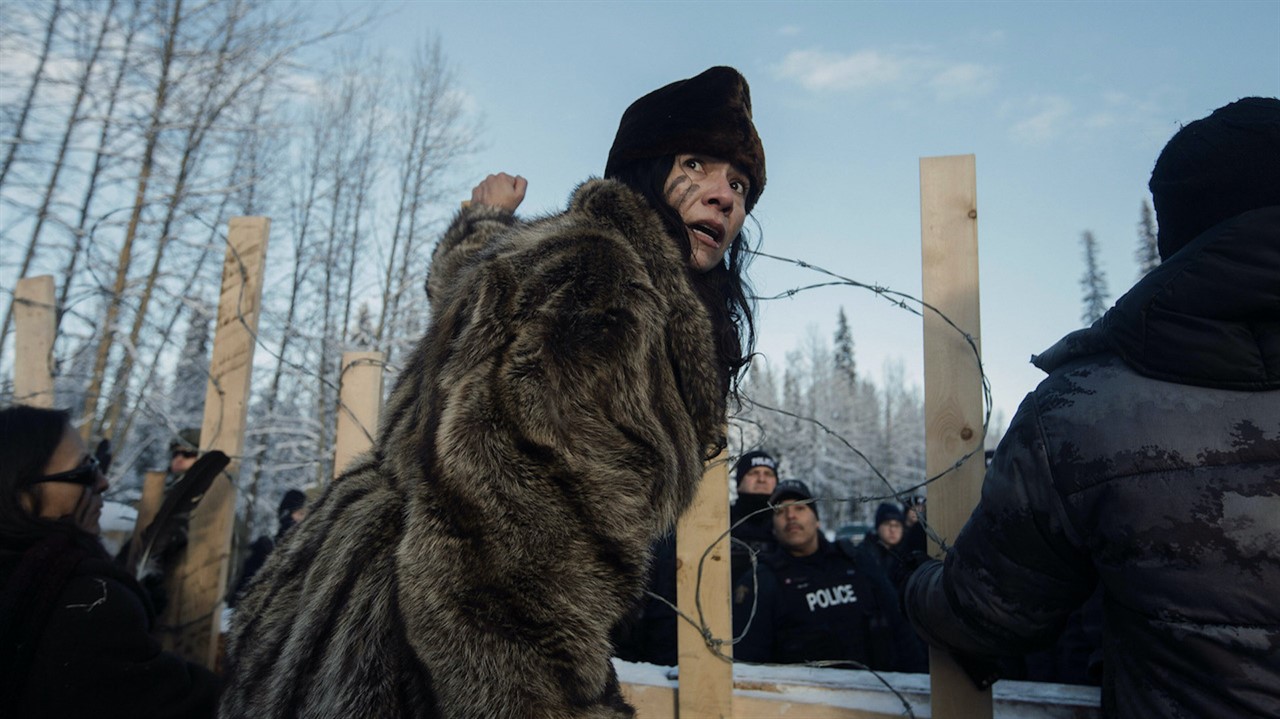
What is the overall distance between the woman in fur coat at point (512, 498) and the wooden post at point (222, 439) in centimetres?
194

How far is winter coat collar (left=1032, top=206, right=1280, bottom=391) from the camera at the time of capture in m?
1.27

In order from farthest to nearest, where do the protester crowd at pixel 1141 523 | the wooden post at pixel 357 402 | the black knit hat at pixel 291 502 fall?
the black knit hat at pixel 291 502, the wooden post at pixel 357 402, the protester crowd at pixel 1141 523

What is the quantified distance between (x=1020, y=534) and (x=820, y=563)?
3.20 m

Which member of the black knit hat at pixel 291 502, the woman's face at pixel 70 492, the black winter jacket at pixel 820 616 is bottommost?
the black winter jacket at pixel 820 616

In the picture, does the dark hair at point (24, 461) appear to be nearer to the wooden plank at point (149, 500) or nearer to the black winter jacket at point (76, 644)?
the black winter jacket at point (76, 644)

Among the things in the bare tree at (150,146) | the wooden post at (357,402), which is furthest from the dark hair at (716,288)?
the bare tree at (150,146)

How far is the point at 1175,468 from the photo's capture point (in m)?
1.33

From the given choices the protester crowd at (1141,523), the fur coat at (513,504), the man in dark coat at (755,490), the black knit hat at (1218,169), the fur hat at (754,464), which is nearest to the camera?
the fur coat at (513,504)

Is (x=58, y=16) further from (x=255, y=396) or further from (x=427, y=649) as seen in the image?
(x=427, y=649)

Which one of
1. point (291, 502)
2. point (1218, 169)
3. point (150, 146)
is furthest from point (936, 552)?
point (150, 146)

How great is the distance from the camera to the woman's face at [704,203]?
1.85m

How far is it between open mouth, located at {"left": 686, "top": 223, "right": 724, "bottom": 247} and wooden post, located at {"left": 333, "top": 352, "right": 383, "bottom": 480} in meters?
1.83

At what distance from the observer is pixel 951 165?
2.17m

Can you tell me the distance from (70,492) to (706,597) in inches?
75.8
